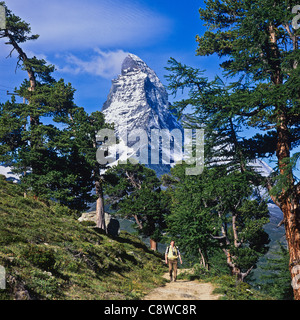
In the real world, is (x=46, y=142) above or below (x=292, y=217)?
above

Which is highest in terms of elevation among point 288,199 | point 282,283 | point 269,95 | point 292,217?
point 269,95

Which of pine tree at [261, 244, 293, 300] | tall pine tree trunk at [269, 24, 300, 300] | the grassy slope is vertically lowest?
pine tree at [261, 244, 293, 300]

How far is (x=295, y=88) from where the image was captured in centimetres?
828

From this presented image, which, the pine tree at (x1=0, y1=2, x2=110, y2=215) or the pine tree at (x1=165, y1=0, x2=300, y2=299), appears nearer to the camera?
the pine tree at (x1=165, y1=0, x2=300, y2=299)

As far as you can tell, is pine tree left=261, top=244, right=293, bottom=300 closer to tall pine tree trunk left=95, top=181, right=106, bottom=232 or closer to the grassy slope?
tall pine tree trunk left=95, top=181, right=106, bottom=232

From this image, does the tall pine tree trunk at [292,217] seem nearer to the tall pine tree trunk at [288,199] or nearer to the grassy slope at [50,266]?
the tall pine tree trunk at [288,199]

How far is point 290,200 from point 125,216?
29795 millimetres

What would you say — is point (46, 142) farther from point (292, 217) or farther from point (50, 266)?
point (292, 217)

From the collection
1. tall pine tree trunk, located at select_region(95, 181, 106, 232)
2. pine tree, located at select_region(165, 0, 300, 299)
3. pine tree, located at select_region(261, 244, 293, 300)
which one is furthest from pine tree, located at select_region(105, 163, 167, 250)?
pine tree, located at select_region(165, 0, 300, 299)

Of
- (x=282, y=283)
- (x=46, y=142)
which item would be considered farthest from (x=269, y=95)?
(x=282, y=283)

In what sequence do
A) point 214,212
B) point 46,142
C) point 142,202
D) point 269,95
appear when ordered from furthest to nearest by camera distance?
1. point 142,202
2. point 46,142
3. point 214,212
4. point 269,95

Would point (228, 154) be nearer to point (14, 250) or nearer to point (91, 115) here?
point (14, 250)
